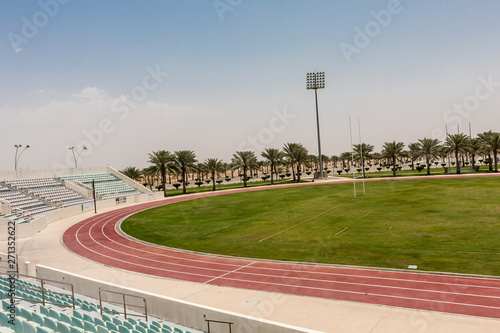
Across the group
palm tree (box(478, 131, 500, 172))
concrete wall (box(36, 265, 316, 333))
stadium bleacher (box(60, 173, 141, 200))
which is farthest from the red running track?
palm tree (box(478, 131, 500, 172))

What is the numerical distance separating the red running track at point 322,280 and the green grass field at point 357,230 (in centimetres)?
125

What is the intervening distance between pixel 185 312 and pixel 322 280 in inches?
258

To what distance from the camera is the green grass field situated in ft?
56.7

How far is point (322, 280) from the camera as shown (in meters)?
15.0

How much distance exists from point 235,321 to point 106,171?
6390cm

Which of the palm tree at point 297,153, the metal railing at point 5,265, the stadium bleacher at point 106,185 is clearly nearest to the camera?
the metal railing at point 5,265

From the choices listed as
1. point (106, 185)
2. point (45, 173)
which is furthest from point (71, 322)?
point (45, 173)

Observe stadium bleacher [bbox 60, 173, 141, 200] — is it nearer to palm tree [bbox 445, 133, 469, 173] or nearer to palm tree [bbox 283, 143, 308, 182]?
palm tree [bbox 283, 143, 308, 182]

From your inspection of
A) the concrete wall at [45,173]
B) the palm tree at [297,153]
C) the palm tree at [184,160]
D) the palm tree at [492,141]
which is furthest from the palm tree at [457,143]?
the concrete wall at [45,173]

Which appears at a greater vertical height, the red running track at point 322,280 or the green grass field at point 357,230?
the green grass field at point 357,230

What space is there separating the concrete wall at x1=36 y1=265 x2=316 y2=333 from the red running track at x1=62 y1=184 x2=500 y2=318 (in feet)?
12.9

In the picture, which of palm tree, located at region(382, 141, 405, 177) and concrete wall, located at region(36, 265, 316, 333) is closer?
concrete wall, located at region(36, 265, 316, 333)

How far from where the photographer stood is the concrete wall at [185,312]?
9406 mm

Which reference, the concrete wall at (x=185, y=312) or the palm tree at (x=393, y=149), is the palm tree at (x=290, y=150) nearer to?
the palm tree at (x=393, y=149)
